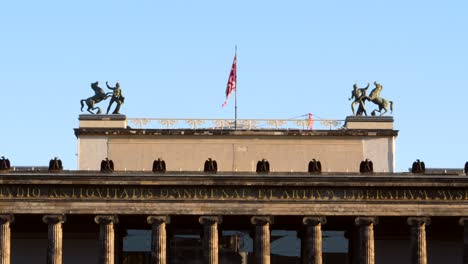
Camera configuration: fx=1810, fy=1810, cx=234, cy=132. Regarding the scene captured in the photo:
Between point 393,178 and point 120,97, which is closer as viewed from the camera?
point 393,178

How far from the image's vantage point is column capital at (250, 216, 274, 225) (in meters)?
107

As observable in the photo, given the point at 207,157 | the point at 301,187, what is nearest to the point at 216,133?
the point at 207,157

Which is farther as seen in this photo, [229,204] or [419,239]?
[229,204]

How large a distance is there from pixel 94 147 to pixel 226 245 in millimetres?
10344

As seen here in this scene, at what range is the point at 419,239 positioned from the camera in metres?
107

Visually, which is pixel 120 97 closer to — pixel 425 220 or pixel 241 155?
pixel 241 155

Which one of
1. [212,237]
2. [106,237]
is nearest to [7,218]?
[106,237]

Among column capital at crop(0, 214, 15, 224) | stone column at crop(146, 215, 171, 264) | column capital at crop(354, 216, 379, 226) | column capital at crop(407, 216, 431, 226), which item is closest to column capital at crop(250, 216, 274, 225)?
stone column at crop(146, 215, 171, 264)

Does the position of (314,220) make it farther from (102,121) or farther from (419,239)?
(102,121)

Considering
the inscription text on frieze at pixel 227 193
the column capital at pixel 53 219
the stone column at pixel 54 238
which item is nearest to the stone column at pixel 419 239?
the inscription text on frieze at pixel 227 193

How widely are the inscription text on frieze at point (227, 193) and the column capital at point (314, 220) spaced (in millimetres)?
1085

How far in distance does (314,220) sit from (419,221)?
6189 mm

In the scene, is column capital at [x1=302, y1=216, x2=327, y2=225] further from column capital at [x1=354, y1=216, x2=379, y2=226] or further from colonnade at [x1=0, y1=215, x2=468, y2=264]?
column capital at [x1=354, y1=216, x2=379, y2=226]

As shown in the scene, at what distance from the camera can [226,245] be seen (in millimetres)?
112000
